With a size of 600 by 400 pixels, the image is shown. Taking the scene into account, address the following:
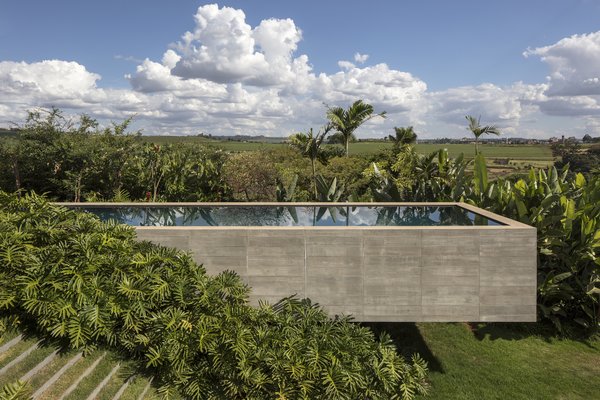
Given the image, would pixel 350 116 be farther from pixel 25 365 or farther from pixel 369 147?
pixel 369 147

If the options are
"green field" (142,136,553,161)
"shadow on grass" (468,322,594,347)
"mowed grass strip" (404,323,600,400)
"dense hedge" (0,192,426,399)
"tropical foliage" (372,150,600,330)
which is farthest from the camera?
"green field" (142,136,553,161)

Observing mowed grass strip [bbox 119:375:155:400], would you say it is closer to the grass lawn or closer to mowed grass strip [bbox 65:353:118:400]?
mowed grass strip [bbox 65:353:118:400]

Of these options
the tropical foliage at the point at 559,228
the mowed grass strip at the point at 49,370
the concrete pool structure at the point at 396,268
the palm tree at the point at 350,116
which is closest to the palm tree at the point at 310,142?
the palm tree at the point at 350,116

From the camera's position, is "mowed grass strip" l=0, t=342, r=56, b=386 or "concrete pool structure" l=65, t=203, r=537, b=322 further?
"concrete pool structure" l=65, t=203, r=537, b=322

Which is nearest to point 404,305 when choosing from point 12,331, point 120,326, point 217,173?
point 120,326

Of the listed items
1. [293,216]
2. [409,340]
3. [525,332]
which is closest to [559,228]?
[525,332]

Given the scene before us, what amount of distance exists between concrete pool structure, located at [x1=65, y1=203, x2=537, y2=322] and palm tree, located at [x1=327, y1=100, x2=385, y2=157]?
40.0 ft

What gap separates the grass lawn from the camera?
24.5ft

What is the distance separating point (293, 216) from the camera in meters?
7.42

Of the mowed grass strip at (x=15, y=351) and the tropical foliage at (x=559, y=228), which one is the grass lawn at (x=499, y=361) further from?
the mowed grass strip at (x=15, y=351)

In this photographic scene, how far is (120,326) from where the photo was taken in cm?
538

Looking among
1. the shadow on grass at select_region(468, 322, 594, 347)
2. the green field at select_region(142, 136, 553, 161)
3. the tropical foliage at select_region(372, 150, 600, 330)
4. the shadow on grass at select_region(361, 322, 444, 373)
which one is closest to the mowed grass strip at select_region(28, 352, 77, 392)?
the shadow on grass at select_region(361, 322, 444, 373)

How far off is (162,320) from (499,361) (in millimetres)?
7215

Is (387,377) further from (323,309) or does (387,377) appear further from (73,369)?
(73,369)
